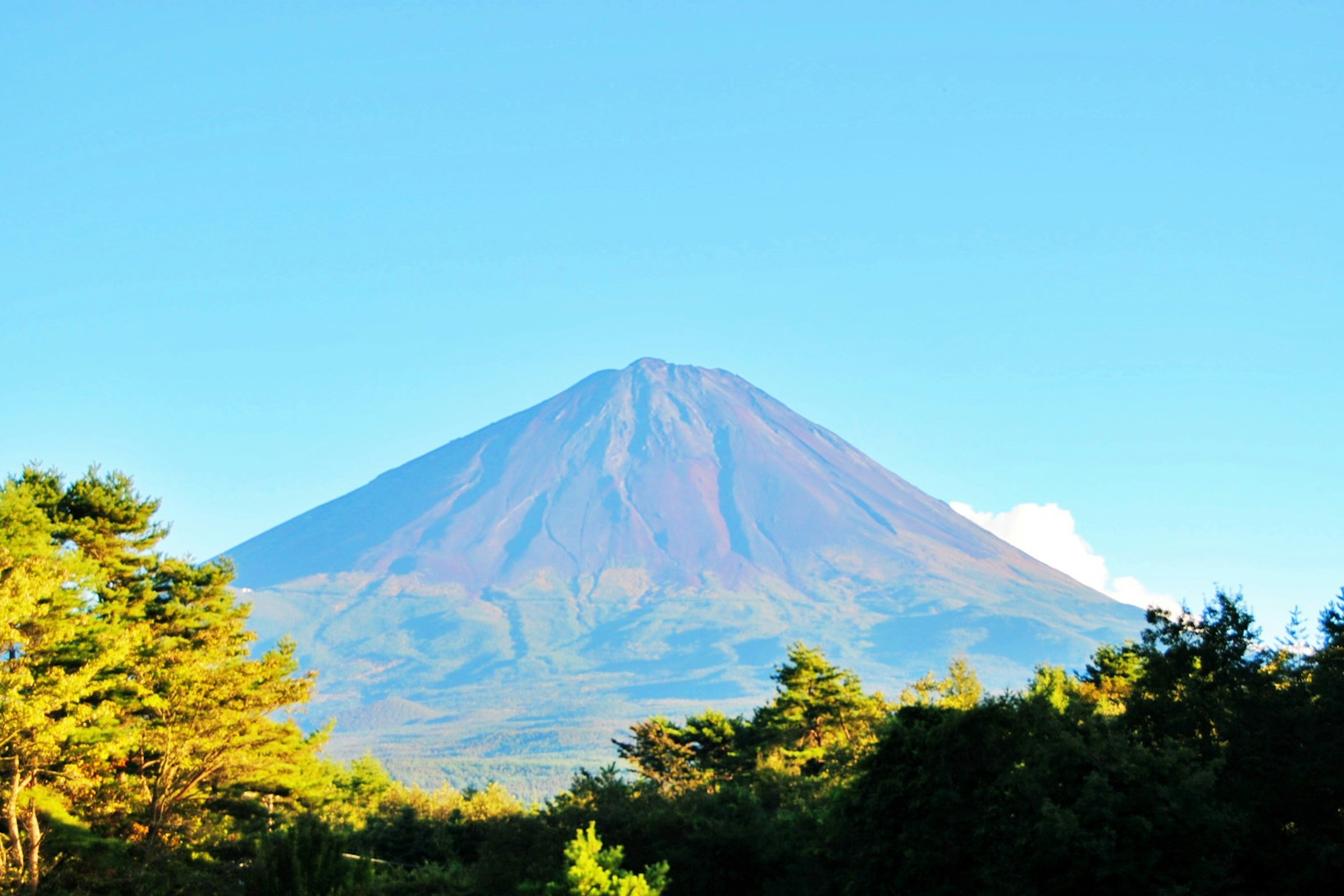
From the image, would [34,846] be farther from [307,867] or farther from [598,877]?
[598,877]

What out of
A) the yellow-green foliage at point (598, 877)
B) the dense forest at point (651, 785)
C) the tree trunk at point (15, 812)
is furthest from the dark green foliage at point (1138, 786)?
the tree trunk at point (15, 812)

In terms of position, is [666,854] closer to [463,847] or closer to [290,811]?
[463,847]

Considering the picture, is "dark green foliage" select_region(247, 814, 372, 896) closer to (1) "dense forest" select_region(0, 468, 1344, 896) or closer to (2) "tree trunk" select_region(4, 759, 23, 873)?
(1) "dense forest" select_region(0, 468, 1344, 896)

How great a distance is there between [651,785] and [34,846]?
62.5ft

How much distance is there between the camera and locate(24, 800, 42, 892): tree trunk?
28547 millimetres

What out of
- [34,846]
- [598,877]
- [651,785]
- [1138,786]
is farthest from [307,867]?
[1138,786]

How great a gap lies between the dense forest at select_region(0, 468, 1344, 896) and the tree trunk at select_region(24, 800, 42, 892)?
15cm

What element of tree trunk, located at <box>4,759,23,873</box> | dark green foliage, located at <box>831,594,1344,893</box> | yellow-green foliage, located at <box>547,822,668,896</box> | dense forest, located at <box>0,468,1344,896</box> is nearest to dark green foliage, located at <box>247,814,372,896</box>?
dense forest, located at <box>0,468,1344,896</box>

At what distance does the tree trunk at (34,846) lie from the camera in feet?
93.7

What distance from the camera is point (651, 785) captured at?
41125mm

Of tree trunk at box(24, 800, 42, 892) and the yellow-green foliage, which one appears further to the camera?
tree trunk at box(24, 800, 42, 892)

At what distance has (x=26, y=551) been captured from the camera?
29.8 metres

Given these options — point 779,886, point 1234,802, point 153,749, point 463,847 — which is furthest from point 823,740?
point 1234,802

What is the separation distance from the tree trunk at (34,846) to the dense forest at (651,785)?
15 cm
